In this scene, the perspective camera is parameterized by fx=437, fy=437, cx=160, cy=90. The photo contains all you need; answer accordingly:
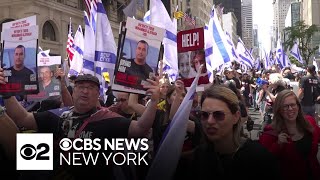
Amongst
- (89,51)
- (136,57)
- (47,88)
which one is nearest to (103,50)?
(89,51)

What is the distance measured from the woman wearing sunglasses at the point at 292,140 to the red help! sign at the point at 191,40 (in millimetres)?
1157

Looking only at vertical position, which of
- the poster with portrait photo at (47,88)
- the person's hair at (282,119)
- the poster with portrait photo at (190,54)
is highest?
the poster with portrait photo at (190,54)

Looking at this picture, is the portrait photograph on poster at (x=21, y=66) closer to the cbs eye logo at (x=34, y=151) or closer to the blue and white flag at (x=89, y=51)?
the cbs eye logo at (x=34, y=151)

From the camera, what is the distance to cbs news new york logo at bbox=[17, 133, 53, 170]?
3.35 metres

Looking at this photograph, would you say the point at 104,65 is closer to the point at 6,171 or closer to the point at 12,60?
the point at 12,60

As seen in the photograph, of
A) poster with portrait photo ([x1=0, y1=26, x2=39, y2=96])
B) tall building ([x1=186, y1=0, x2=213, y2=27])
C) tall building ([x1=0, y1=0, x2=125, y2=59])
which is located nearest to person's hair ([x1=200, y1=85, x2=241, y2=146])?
poster with portrait photo ([x1=0, y1=26, x2=39, y2=96])

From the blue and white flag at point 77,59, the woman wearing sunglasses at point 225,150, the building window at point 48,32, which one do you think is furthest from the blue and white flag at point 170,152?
the building window at point 48,32

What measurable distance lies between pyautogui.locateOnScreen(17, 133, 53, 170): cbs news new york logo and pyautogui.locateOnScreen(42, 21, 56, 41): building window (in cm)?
2746

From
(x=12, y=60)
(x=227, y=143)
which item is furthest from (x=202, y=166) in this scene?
(x=12, y=60)

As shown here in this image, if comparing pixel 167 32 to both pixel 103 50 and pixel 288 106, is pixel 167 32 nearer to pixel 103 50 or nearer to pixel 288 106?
pixel 103 50

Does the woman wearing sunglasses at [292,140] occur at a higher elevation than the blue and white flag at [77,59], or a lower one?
lower

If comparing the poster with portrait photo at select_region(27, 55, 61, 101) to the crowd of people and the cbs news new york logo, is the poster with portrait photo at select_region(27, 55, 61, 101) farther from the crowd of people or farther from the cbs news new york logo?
the cbs news new york logo

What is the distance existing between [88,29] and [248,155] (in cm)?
663

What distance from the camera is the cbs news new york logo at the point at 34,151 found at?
3.35m
